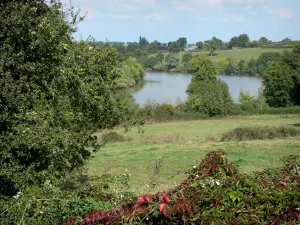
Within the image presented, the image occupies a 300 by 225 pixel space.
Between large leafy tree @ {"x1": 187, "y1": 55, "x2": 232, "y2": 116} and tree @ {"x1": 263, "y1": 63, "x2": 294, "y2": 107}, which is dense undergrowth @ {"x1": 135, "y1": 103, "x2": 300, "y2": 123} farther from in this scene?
tree @ {"x1": 263, "y1": 63, "x2": 294, "y2": 107}

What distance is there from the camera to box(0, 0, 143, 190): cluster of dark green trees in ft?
25.8

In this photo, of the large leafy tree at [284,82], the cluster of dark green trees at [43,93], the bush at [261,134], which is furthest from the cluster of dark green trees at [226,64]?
the cluster of dark green trees at [43,93]

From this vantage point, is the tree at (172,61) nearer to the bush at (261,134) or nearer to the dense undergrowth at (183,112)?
the dense undergrowth at (183,112)

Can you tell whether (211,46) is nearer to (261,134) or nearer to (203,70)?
(203,70)

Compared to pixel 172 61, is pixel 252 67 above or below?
below

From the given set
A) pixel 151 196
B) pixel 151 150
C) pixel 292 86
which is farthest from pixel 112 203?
pixel 292 86

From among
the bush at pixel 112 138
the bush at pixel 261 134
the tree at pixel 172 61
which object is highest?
the tree at pixel 172 61

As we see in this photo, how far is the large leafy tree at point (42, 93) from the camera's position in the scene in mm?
7871

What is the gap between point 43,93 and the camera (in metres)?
8.52

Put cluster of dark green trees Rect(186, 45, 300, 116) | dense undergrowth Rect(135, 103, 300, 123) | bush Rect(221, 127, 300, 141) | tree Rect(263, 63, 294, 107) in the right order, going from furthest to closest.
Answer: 1. tree Rect(263, 63, 294, 107)
2. cluster of dark green trees Rect(186, 45, 300, 116)
3. dense undergrowth Rect(135, 103, 300, 123)
4. bush Rect(221, 127, 300, 141)

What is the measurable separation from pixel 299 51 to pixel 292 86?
7.75 metres

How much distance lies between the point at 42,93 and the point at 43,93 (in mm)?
78

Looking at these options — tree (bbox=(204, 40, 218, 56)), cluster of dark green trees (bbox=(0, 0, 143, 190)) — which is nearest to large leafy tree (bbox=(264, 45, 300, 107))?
cluster of dark green trees (bbox=(0, 0, 143, 190))

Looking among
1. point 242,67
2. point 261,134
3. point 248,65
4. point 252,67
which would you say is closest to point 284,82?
point 261,134
